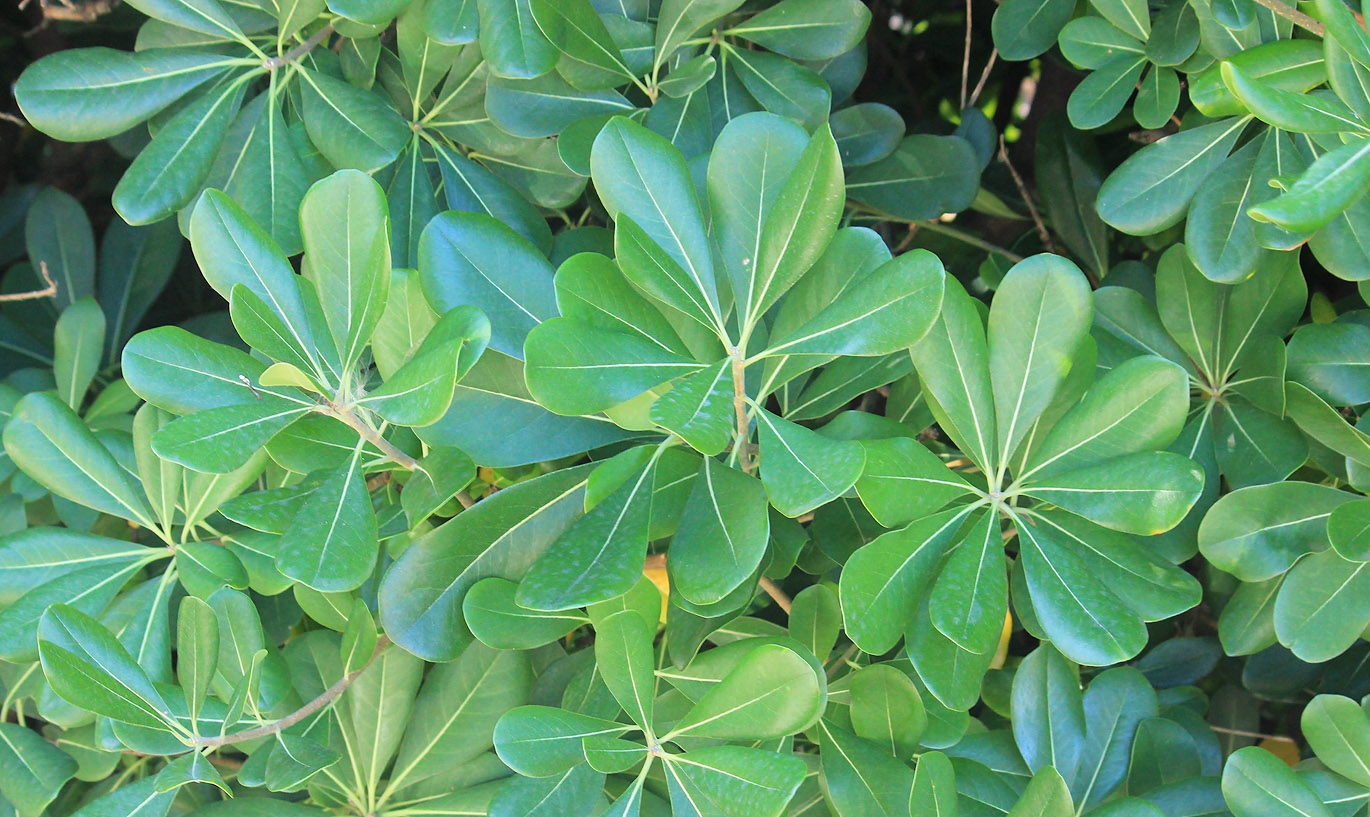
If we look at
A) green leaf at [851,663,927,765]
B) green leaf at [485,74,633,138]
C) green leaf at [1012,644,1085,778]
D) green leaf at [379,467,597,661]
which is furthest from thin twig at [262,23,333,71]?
green leaf at [1012,644,1085,778]

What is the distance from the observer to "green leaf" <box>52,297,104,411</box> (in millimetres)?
1374

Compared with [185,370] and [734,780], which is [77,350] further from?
[734,780]

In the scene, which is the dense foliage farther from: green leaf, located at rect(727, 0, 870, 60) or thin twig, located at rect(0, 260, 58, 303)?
thin twig, located at rect(0, 260, 58, 303)

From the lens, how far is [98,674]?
2.66ft

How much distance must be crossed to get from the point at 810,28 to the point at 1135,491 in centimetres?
63

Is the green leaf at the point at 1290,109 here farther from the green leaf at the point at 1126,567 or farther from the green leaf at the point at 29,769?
the green leaf at the point at 29,769

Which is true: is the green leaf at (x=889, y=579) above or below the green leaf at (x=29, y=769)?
above

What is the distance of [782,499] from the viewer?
0.68m

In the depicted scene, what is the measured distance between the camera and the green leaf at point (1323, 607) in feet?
3.02

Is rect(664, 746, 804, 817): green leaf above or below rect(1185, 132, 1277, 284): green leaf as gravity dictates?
below

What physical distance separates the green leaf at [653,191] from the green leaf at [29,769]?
3.24 feet

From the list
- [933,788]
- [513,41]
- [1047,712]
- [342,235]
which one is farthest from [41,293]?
[1047,712]

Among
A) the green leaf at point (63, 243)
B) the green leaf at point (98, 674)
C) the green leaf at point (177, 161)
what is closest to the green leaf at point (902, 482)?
the green leaf at point (98, 674)

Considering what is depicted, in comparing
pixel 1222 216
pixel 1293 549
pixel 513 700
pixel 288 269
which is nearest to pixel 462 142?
pixel 288 269
